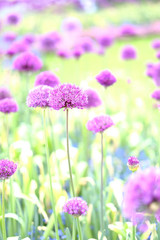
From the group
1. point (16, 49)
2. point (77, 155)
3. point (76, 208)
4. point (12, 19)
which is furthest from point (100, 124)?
point (12, 19)

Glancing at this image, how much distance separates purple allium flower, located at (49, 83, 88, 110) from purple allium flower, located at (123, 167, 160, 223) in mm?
462

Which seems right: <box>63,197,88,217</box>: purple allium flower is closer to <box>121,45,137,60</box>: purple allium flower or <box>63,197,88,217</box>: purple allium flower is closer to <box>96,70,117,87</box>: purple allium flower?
<box>96,70,117,87</box>: purple allium flower

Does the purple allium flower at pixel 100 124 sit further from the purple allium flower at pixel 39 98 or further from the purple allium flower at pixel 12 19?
the purple allium flower at pixel 12 19

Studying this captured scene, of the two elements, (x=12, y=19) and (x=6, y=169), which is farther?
(x=12, y=19)

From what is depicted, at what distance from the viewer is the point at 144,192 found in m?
0.70

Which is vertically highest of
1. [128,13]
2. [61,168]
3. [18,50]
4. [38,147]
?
[128,13]

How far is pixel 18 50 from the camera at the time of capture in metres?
2.84

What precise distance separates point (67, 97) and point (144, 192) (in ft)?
1.69

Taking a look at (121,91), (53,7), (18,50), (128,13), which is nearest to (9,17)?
(18,50)

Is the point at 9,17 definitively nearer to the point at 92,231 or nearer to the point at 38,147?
the point at 38,147

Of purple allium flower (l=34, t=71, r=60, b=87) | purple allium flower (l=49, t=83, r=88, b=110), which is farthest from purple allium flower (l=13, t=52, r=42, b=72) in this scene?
purple allium flower (l=49, t=83, r=88, b=110)

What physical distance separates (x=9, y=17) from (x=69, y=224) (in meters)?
3.16

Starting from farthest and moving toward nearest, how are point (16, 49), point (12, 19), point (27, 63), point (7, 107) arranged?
1. point (12, 19)
2. point (16, 49)
3. point (27, 63)
4. point (7, 107)

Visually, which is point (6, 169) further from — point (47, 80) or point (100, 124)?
point (47, 80)
